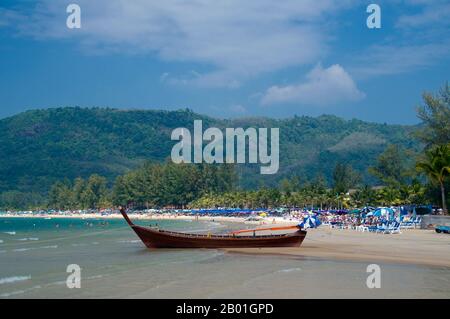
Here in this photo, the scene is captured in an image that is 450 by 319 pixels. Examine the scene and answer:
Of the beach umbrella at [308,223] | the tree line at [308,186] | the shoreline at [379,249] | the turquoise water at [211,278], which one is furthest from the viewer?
the tree line at [308,186]

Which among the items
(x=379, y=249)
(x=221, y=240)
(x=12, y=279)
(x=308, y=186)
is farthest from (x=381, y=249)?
(x=308, y=186)

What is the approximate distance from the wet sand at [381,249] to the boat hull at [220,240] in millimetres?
478

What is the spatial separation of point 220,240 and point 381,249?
10.2m

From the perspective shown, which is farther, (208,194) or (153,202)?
(153,202)

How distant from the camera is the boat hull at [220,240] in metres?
38.3

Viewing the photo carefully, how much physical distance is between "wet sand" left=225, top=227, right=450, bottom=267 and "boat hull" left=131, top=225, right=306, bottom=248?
48 centimetres

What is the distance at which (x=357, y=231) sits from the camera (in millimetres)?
53344

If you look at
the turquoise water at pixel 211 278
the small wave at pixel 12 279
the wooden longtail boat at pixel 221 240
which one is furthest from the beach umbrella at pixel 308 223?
the small wave at pixel 12 279

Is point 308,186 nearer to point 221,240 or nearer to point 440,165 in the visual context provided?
point 440,165

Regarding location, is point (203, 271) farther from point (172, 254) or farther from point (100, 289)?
point (172, 254)

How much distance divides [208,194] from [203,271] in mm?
123756

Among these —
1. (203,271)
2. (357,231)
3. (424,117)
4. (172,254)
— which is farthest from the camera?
(424,117)

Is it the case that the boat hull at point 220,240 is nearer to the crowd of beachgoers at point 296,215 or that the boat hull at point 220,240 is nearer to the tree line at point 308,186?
the crowd of beachgoers at point 296,215
